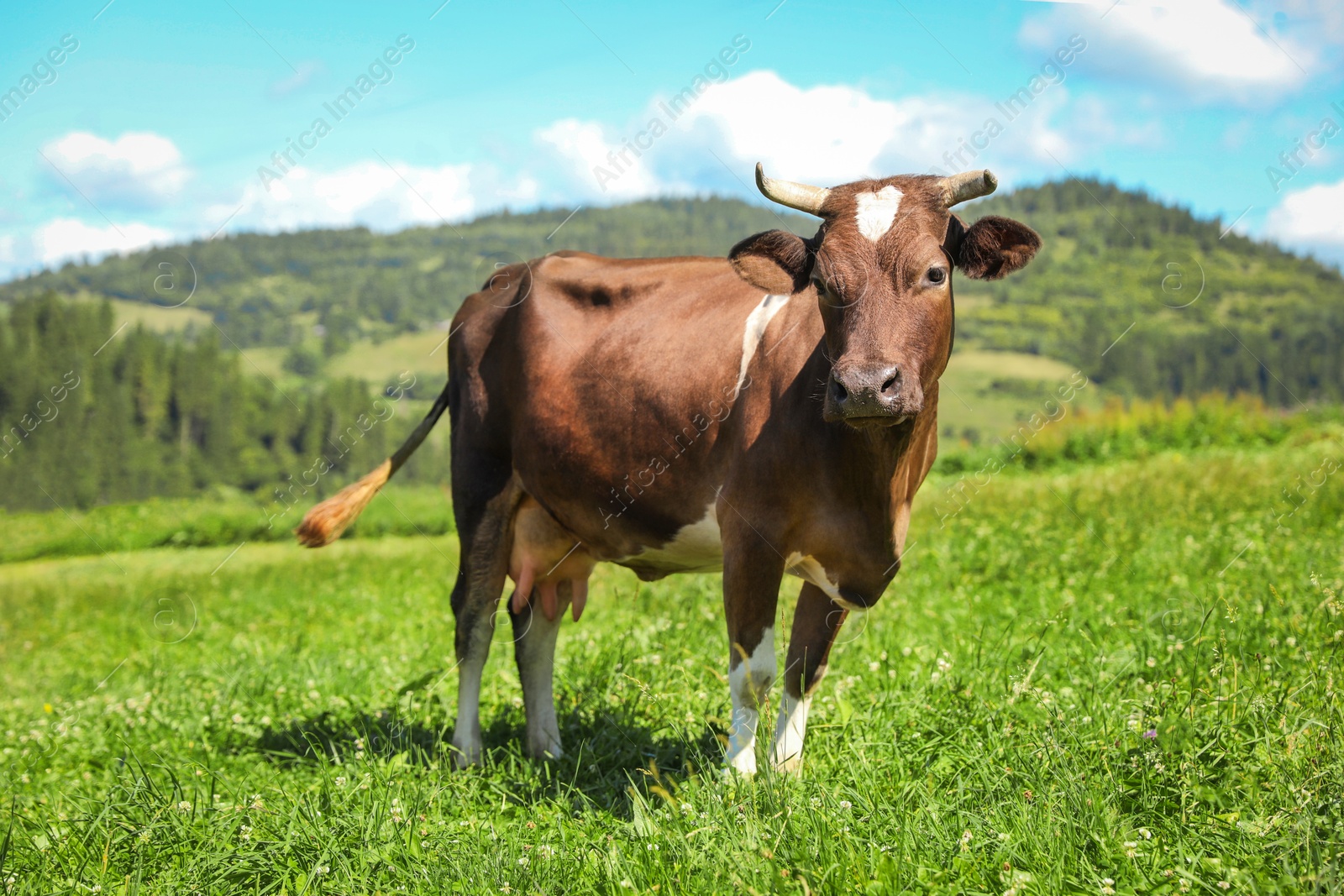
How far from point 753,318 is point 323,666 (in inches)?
186

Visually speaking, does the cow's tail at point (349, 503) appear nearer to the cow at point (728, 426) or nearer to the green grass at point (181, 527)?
the cow at point (728, 426)

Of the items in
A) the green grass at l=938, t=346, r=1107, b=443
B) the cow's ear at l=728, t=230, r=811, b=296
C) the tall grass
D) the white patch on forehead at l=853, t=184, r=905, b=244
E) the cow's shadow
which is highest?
the white patch on forehead at l=853, t=184, r=905, b=244

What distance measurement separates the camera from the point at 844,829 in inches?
137

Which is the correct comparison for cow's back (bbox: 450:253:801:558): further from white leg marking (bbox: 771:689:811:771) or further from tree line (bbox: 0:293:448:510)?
tree line (bbox: 0:293:448:510)

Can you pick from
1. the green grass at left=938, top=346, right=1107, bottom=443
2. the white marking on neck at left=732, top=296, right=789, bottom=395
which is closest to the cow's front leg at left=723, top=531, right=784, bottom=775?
the white marking on neck at left=732, top=296, right=789, bottom=395

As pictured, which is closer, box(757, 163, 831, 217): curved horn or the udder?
box(757, 163, 831, 217): curved horn

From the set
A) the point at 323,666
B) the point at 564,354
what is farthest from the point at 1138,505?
the point at 323,666

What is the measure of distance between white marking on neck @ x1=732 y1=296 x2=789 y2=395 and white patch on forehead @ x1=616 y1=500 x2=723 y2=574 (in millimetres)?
635

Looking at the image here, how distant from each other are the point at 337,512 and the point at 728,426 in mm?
2935

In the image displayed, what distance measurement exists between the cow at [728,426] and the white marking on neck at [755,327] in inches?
0.5

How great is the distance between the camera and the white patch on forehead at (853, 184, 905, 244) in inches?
157

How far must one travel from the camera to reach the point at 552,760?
17.8 ft

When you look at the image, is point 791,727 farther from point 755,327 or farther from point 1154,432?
point 1154,432

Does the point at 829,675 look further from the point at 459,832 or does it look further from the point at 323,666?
the point at 323,666
